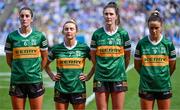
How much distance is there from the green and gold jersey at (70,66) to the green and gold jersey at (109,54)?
20 centimetres

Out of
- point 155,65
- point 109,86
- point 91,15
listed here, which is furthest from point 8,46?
point 91,15

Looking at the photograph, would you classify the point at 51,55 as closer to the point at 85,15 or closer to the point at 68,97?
the point at 68,97

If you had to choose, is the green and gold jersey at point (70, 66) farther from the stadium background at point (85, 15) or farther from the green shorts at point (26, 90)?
the stadium background at point (85, 15)

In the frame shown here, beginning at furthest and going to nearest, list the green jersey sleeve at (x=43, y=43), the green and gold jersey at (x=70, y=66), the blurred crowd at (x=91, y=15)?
the blurred crowd at (x=91, y=15) < the green jersey sleeve at (x=43, y=43) < the green and gold jersey at (x=70, y=66)

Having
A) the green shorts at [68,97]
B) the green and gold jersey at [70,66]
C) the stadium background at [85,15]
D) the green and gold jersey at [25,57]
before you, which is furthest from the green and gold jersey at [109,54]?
the stadium background at [85,15]

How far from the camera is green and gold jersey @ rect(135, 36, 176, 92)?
590 cm

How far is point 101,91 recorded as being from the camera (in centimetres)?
620

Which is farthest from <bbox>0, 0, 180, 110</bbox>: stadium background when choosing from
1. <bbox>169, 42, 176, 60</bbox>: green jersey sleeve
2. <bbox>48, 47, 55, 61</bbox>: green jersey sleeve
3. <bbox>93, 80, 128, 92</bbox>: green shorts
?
<bbox>169, 42, 176, 60</bbox>: green jersey sleeve

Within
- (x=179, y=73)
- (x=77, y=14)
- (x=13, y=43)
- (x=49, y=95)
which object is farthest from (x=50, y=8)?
(x=13, y=43)

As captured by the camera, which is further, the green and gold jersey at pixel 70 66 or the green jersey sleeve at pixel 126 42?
the green jersey sleeve at pixel 126 42

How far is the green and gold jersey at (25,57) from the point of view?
6.09 meters

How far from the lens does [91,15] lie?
25594 millimetres

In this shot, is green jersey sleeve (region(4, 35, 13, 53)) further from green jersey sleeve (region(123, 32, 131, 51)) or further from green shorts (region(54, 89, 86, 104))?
green jersey sleeve (region(123, 32, 131, 51))

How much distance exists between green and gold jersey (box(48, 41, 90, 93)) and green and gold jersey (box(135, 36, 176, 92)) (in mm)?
801
